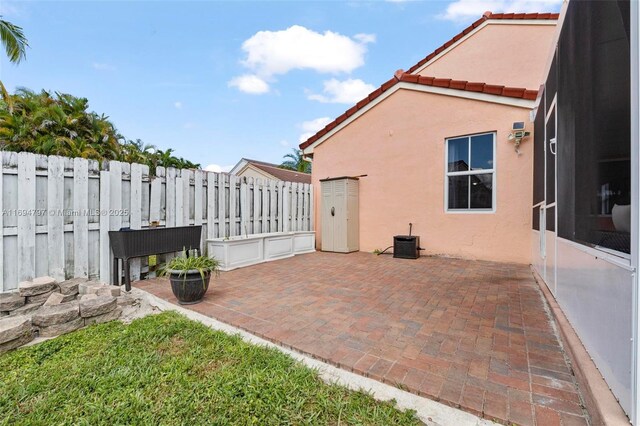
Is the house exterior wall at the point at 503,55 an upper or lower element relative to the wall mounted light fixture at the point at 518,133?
upper

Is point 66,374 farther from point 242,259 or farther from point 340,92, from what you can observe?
point 340,92

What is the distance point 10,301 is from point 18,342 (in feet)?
3.44

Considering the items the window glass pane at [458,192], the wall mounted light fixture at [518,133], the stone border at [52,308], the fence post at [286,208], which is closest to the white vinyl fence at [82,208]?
the stone border at [52,308]

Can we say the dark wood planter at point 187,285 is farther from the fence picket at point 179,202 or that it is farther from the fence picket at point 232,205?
the fence picket at point 232,205

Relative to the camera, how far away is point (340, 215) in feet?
25.6

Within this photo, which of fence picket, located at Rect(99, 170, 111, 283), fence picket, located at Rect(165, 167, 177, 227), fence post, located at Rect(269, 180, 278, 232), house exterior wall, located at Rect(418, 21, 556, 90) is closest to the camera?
fence picket, located at Rect(99, 170, 111, 283)

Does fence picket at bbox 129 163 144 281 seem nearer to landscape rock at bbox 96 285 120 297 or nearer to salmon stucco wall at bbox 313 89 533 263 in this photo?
landscape rock at bbox 96 285 120 297

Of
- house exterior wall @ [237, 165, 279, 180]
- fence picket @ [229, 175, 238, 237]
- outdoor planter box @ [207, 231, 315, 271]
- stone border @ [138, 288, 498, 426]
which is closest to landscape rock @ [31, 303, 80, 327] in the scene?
stone border @ [138, 288, 498, 426]

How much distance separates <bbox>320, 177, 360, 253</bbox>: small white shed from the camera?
7.70 m

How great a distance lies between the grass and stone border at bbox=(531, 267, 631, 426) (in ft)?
3.10

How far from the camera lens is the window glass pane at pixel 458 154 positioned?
21.5 ft

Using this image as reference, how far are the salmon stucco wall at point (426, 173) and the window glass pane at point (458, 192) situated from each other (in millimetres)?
213

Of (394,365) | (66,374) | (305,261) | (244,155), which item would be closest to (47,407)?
(66,374)

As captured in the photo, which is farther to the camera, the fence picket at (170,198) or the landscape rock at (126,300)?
the fence picket at (170,198)
